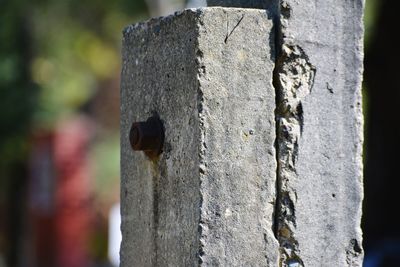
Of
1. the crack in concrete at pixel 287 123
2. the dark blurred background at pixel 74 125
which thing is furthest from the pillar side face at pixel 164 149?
the dark blurred background at pixel 74 125

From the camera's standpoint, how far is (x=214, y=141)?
3.52m

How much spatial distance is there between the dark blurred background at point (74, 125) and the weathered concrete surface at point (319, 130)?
3.67 m

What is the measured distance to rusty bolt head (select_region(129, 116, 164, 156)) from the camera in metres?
3.71

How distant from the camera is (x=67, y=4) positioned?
1798 centimetres

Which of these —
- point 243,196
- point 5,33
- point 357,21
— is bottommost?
point 243,196

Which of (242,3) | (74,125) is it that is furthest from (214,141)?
(74,125)

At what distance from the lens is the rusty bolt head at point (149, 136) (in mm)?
3713

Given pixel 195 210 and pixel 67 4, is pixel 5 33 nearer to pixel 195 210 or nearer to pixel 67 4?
pixel 67 4

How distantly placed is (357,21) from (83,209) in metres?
17.8

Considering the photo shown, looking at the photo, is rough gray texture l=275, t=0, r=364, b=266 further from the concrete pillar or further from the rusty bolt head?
the rusty bolt head

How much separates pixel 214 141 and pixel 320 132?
421 millimetres

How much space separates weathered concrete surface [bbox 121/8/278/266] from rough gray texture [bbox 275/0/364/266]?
0.06m

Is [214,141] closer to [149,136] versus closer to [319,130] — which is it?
[149,136]

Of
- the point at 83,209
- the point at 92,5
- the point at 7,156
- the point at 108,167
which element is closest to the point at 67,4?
the point at 92,5
